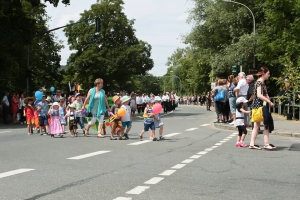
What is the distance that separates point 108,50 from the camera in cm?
6775

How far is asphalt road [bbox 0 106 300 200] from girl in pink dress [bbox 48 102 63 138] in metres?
3.76

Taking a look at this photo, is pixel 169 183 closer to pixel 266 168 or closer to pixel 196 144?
pixel 266 168

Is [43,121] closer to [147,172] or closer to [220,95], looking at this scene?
[220,95]

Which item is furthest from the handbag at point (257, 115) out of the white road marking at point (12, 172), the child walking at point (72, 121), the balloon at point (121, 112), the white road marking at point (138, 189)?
the child walking at point (72, 121)

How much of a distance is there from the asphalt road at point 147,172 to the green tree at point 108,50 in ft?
168

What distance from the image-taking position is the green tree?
6556cm

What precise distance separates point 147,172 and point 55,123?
971 cm

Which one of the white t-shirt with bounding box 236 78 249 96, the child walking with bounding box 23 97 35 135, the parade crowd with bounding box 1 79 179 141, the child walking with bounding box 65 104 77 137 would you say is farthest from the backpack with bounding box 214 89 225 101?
the child walking with bounding box 23 97 35 135

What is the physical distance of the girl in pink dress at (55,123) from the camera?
18.3 meters

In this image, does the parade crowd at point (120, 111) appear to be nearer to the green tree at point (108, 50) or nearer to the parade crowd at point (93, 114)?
the parade crowd at point (93, 114)

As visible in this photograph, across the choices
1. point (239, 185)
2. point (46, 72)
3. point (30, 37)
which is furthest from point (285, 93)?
point (46, 72)

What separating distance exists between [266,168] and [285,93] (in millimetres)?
18145

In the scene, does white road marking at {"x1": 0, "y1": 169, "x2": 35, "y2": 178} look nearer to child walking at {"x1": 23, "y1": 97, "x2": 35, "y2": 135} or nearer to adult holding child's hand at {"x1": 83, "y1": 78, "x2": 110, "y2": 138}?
adult holding child's hand at {"x1": 83, "y1": 78, "x2": 110, "y2": 138}

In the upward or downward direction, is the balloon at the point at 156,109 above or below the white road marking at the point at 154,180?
above
